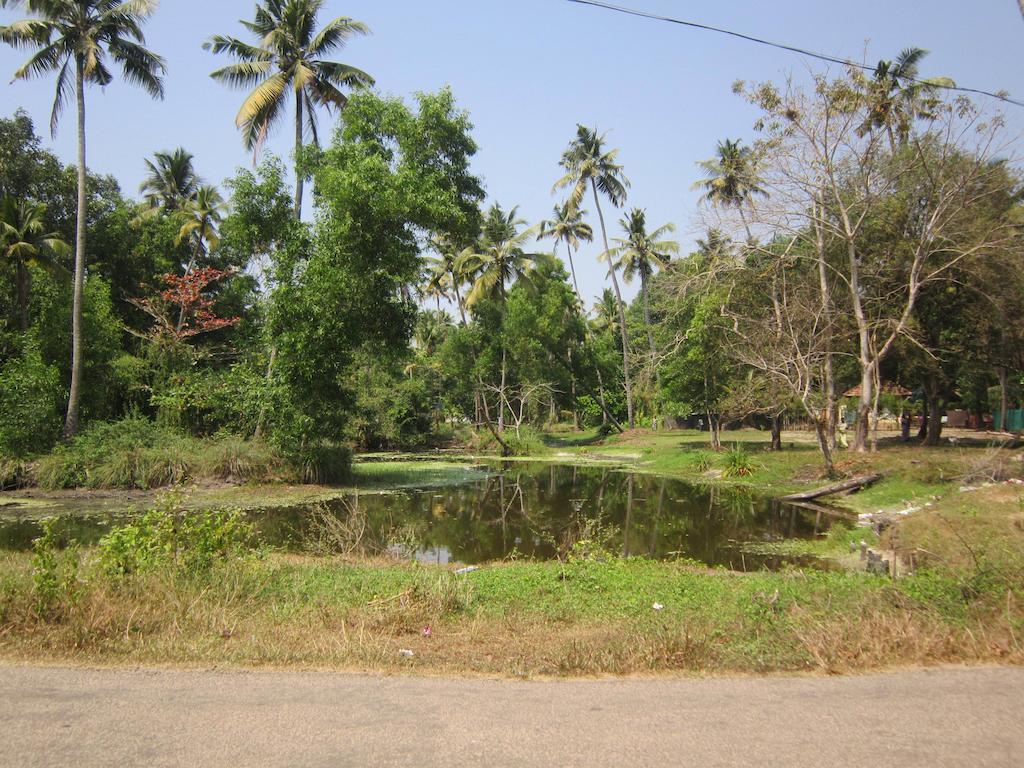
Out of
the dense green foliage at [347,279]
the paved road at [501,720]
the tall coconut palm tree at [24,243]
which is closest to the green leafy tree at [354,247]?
the dense green foliage at [347,279]

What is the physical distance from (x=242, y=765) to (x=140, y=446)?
20420 millimetres

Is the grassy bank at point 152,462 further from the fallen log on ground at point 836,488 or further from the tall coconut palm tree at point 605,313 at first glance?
the tall coconut palm tree at point 605,313

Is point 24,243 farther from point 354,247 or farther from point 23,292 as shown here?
point 354,247

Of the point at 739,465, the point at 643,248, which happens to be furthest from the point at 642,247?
the point at 739,465

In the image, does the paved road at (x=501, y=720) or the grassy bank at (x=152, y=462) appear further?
the grassy bank at (x=152, y=462)

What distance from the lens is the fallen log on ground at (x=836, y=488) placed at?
1980cm

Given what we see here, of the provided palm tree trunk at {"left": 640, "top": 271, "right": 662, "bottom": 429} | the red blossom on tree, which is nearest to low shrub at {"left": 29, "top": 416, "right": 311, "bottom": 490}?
the red blossom on tree

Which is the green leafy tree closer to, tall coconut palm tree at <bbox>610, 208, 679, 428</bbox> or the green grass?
the green grass

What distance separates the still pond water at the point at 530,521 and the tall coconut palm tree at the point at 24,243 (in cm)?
1221

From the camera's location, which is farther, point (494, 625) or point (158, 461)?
point (158, 461)

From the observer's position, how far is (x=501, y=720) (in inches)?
162

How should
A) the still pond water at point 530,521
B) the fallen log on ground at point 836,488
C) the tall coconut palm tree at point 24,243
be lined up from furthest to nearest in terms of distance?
the tall coconut palm tree at point 24,243 < the fallen log on ground at point 836,488 < the still pond water at point 530,521

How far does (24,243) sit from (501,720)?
27.4 metres

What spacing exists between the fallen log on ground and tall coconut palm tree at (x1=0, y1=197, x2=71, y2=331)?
26.8 meters
